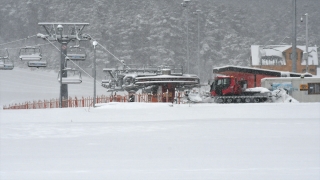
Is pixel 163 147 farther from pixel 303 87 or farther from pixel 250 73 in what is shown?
pixel 250 73

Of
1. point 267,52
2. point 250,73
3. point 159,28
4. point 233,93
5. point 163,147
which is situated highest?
point 159,28

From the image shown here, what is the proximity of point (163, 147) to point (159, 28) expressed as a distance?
248ft

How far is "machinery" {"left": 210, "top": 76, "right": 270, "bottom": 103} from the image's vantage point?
3553cm

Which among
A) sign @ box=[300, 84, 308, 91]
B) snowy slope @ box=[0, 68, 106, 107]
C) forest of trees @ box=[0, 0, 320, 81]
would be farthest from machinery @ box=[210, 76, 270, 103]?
forest of trees @ box=[0, 0, 320, 81]

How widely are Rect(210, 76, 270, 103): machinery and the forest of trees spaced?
46.1 metres

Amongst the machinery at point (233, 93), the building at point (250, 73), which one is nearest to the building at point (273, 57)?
the building at point (250, 73)

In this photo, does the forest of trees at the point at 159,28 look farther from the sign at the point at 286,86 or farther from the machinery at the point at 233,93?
the machinery at the point at 233,93

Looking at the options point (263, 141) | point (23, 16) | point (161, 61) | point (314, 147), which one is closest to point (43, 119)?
point (263, 141)

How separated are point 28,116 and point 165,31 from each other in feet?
213

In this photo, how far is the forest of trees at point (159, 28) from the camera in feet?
292

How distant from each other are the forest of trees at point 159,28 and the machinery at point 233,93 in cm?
4614

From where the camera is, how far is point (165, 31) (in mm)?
87875

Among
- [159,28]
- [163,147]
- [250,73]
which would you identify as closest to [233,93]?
[250,73]

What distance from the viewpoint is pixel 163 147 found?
14.5 metres
